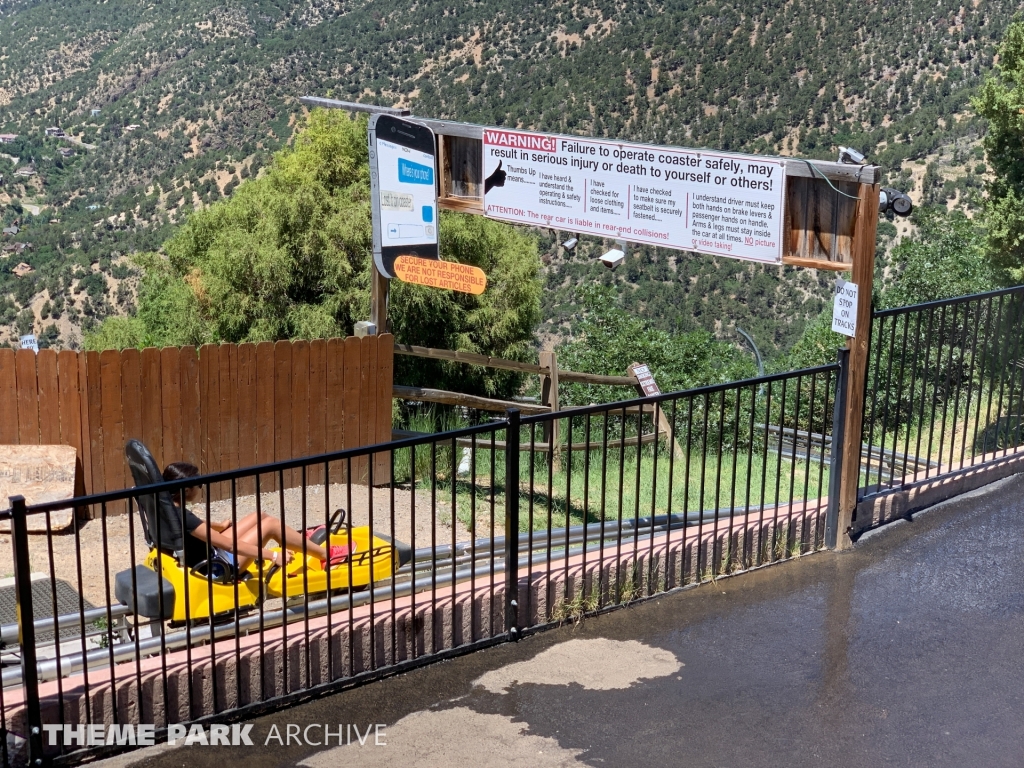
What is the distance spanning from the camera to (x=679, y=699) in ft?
15.8

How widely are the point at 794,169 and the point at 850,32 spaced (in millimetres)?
50126

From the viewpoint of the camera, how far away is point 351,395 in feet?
31.3

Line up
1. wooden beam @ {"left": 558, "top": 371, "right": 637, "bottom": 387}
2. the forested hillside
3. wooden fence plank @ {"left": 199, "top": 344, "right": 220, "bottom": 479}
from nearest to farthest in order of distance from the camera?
wooden fence plank @ {"left": 199, "top": 344, "right": 220, "bottom": 479} → wooden beam @ {"left": 558, "top": 371, "right": 637, "bottom": 387} → the forested hillside

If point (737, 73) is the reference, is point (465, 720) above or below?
below

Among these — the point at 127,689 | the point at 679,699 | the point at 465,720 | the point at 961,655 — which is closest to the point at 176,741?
the point at 127,689

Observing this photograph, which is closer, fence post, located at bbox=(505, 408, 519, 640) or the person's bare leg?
fence post, located at bbox=(505, 408, 519, 640)

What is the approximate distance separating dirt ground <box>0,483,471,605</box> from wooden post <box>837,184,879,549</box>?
2597 millimetres

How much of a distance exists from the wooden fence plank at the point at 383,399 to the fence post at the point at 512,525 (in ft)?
14.3

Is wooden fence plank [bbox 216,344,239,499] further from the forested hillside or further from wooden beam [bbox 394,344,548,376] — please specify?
the forested hillside

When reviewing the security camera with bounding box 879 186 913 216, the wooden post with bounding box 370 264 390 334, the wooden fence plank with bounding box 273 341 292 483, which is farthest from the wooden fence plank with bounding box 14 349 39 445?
the security camera with bounding box 879 186 913 216

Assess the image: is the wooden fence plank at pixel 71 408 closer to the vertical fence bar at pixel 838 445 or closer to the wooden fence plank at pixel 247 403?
the wooden fence plank at pixel 247 403

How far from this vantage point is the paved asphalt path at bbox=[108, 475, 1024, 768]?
4.36 m

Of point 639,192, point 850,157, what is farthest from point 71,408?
point 850,157

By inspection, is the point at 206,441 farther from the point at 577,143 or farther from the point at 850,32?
the point at 850,32
